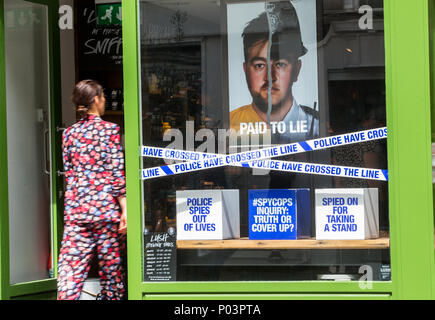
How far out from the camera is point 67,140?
5.00 meters

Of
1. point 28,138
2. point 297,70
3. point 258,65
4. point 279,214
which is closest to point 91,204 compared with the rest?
point 28,138

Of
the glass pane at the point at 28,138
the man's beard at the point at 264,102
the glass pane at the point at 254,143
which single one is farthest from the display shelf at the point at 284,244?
the glass pane at the point at 28,138

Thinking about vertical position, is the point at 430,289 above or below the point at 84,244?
below

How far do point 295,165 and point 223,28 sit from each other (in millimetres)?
1086

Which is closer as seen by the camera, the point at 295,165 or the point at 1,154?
the point at 295,165

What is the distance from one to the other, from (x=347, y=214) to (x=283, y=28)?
1354mm

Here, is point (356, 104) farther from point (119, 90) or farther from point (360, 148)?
point (119, 90)

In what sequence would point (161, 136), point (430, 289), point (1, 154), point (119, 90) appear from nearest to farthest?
point (430, 289), point (161, 136), point (1, 154), point (119, 90)

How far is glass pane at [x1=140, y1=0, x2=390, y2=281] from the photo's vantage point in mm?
4734

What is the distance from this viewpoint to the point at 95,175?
4891mm

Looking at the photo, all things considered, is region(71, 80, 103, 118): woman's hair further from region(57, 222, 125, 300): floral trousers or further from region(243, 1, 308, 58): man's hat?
region(243, 1, 308, 58): man's hat

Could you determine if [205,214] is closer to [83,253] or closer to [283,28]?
[83,253]

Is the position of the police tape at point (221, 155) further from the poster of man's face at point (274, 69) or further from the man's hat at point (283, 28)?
the man's hat at point (283, 28)
